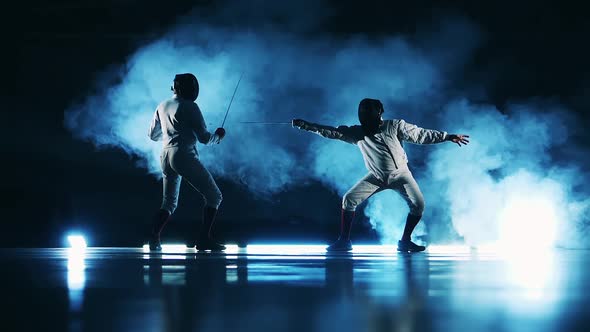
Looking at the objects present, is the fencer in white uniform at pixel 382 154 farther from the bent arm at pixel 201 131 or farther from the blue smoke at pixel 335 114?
the blue smoke at pixel 335 114

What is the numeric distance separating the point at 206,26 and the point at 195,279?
19.8 feet

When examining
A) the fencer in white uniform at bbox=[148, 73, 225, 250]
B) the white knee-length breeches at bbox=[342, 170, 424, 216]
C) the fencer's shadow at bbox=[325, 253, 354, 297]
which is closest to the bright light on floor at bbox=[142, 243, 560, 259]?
the fencer in white uniform at bbox=[148, 73, 225, 250]

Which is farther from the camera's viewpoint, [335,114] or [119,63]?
[335,114]

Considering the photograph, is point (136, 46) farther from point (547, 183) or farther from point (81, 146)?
point (547, 183)

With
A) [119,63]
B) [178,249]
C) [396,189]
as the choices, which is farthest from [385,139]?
[119,63]

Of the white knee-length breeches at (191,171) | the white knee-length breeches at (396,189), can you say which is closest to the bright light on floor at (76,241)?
the white knee-length breeches at (191,171)

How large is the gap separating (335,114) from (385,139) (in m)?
2.34

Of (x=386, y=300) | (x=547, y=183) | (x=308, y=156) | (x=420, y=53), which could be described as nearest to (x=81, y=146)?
(x=308, y=156)

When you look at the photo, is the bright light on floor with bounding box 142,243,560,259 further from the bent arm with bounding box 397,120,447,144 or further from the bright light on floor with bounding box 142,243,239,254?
the bent arm with bounding box 397,120,447,144

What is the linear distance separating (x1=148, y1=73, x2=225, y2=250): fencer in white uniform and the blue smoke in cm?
211

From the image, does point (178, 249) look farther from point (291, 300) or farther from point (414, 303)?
point (414, 303)

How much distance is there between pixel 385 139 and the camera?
7234 millimetres

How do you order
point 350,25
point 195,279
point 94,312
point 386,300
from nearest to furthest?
point 94,312
point 386,300
point 195,279
point 350,25

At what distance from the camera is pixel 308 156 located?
955 centimetres
